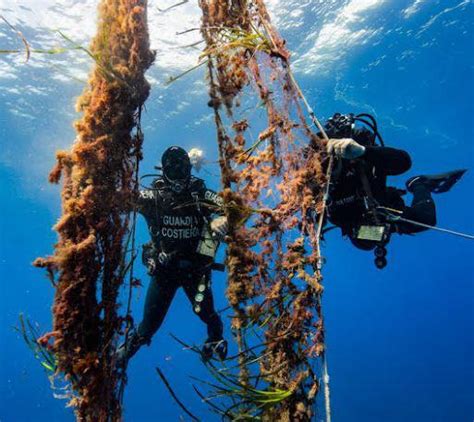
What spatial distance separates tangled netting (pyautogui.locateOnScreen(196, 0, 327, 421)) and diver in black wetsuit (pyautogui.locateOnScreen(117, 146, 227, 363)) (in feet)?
6.98

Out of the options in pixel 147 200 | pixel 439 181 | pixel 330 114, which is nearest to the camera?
pixel 147 200

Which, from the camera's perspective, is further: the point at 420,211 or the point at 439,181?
the point at 439,181

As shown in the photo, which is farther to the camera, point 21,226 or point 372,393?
point 21,226

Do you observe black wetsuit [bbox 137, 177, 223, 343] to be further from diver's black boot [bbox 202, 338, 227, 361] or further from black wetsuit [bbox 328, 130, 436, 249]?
black wetsuit [bbox 328, 130, 436, 249]

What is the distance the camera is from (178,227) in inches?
235

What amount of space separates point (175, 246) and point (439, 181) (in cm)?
505

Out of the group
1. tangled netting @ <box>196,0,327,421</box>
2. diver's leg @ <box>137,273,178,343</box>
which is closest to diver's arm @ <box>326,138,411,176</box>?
tangled netting @ <box>196,0,327,421</box>

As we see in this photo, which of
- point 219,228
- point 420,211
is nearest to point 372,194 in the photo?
point 420,211

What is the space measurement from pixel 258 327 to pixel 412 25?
2553 centimetres

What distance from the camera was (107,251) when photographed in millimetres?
3010

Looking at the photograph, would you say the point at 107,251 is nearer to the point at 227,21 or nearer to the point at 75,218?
the point at 75,218

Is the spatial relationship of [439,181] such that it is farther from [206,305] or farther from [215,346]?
[215,346]

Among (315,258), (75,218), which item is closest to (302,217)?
(315,258)

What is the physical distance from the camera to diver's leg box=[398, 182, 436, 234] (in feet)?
18.4
